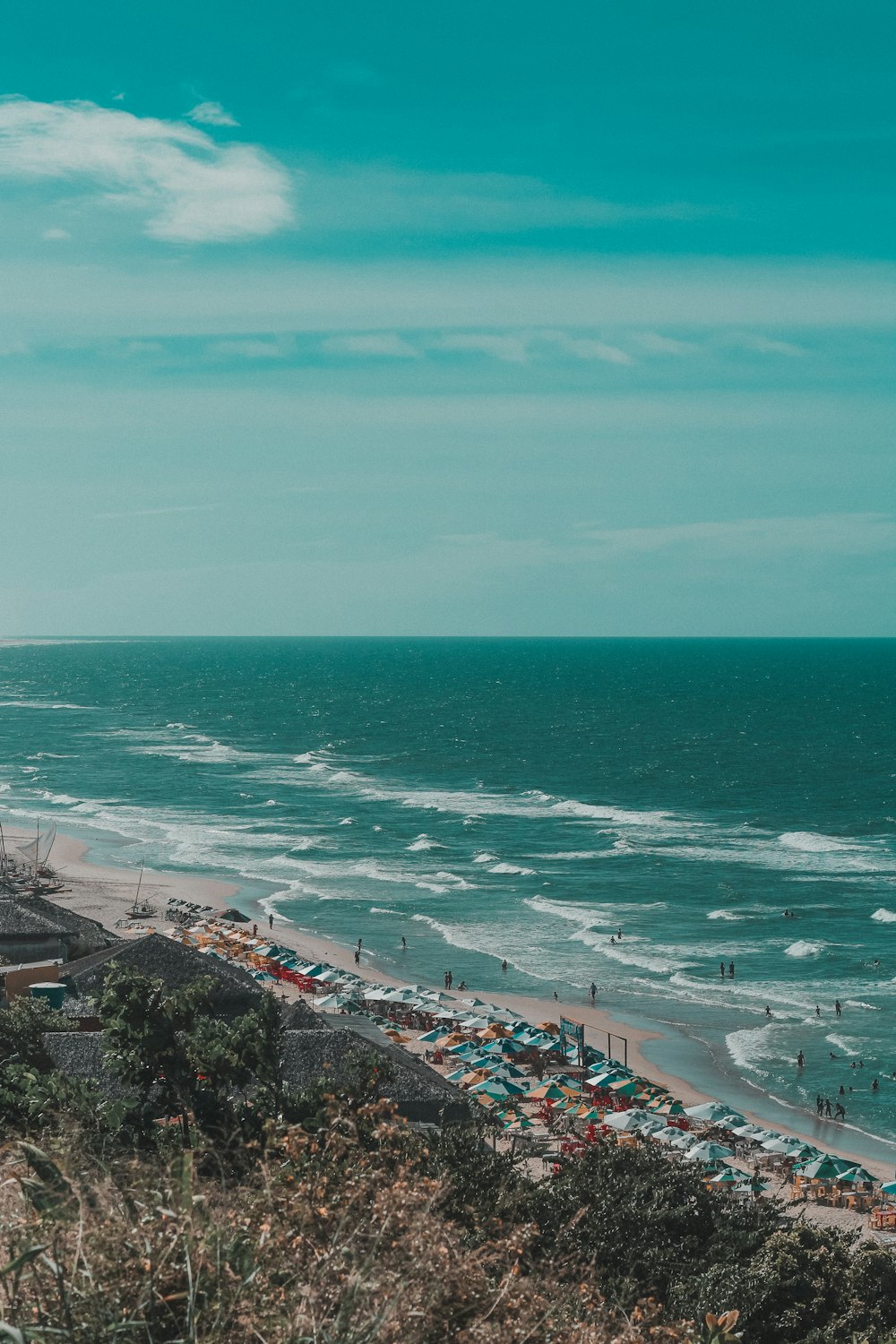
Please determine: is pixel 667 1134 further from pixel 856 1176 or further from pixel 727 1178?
pixel 856 1176

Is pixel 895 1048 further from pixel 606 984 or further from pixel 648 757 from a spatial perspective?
pixel 648 757

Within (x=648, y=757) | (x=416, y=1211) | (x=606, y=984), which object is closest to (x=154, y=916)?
(x=606, y=984)

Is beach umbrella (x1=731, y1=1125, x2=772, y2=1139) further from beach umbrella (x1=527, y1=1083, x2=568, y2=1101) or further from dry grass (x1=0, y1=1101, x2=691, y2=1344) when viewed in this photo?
dry grass (x1=0, y1=1101, x2=691, y2=1344)

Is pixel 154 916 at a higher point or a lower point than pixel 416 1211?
lower

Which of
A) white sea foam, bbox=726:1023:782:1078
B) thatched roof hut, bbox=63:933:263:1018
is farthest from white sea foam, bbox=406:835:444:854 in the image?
thatched roof hut, bbox=63:933:263:1018

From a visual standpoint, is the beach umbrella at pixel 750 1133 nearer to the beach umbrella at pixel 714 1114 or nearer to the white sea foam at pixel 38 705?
the beach umbrella at pixel 714 1114

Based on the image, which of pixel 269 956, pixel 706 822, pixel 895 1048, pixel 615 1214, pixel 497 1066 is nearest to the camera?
pixel 615 1214
